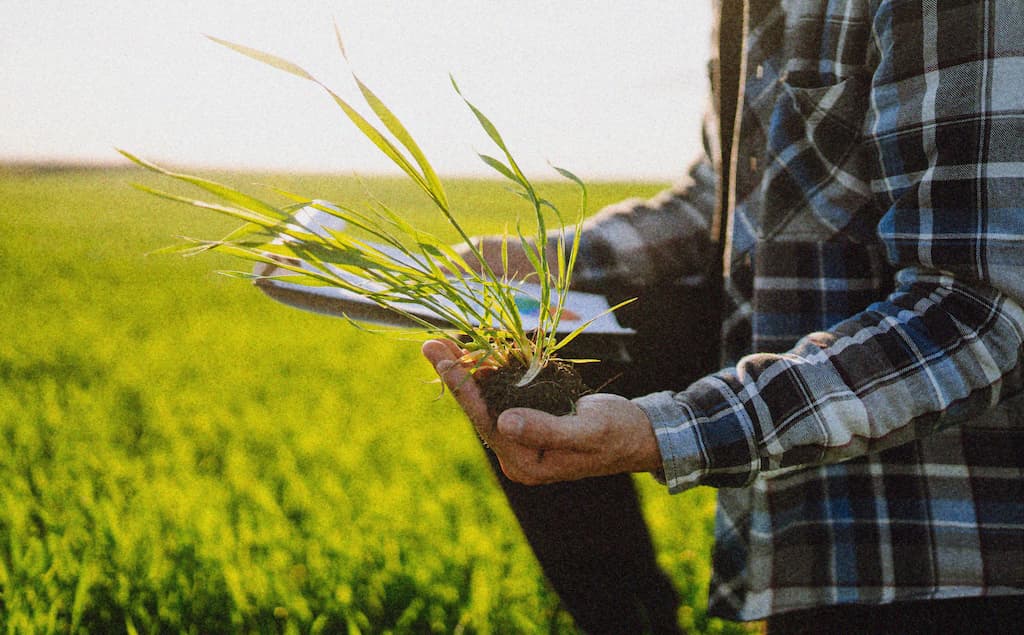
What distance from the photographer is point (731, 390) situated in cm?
102

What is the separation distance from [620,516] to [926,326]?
0.82 m

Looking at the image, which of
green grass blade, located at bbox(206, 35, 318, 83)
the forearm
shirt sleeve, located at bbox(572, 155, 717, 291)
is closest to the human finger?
the forearm

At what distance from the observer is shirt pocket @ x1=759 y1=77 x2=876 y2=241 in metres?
1.24

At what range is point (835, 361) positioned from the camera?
0.99 metres

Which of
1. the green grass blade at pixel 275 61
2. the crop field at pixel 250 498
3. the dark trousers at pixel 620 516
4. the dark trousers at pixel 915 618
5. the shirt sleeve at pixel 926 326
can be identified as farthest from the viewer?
the crop field at pixel 250 498

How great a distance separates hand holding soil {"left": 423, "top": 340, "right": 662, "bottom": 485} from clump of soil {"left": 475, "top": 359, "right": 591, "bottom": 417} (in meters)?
0.02

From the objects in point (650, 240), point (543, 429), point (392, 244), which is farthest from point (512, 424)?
point (650, 240)

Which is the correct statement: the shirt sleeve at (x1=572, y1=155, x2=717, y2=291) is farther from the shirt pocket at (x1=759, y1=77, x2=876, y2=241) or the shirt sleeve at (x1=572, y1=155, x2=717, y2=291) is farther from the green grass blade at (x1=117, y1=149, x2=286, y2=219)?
the green grass blade at (x1=117, y1=149, x2=286, y2=219)

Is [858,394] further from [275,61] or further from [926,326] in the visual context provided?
[275,61]

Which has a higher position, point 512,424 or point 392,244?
point 392,244

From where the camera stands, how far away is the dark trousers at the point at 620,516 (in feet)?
5.00

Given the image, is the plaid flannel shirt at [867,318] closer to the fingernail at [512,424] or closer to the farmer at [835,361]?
the farmer at [835,361]

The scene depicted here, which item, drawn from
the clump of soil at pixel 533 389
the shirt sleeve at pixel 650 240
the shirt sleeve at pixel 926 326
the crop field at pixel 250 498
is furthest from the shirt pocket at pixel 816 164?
the crop field at pixel 250 498

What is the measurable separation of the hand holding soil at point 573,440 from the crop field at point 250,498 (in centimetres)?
35
